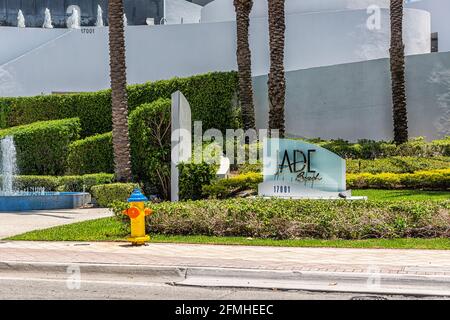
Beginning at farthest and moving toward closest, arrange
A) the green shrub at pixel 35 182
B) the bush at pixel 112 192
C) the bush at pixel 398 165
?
the green shrub at pixel 35 182 < the bush at pixel 112 192 < the bush at pixel 398 165

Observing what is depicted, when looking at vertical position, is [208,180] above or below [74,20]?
below

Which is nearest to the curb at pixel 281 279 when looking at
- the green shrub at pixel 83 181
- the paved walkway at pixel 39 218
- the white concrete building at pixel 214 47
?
the paved walkway at pixel 39 218

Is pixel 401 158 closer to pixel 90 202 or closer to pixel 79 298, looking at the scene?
pixel 90 202

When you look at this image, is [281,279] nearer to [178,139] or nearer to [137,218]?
[137,218]

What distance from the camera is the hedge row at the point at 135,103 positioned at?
26531 mm

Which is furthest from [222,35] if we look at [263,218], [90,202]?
[263,218]

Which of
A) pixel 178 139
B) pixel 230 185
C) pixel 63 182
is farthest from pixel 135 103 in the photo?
pixel 230 185

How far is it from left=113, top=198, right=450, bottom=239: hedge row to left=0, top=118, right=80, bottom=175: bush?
11764 millimetres

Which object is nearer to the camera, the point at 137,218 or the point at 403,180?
the point at 137,218

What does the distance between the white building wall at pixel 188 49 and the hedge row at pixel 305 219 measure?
16.4 m

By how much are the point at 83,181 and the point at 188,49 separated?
33.7 ft

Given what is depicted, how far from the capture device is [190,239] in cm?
1358

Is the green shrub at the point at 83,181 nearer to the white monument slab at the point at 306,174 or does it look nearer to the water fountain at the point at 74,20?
the white monument slab at the point at 306,174
